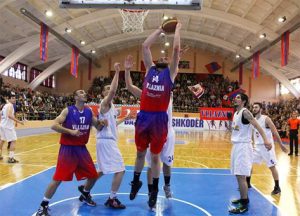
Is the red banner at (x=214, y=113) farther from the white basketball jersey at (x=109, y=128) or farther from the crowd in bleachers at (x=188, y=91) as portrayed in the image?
the white basketball jersey at (x=109, y=128)

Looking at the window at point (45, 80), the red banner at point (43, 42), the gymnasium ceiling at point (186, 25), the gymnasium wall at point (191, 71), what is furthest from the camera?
the gymnasium wall at point (191, 71)

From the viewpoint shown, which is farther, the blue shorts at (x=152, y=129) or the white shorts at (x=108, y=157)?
the white shorts at (x=108, y=157)

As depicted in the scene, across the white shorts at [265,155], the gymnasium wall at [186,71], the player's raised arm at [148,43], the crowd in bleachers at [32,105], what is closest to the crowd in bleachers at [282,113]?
the gymnasium wall at [186,71]

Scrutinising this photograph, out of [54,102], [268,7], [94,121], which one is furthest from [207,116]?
[94,121]

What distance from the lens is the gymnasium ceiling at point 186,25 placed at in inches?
841

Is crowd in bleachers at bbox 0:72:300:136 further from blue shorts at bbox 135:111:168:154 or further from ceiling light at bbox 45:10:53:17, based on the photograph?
blue shorts at bbox 135:111:168:154

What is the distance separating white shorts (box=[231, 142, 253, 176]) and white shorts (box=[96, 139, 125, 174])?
188 centimetres

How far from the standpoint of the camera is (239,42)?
3162 cm

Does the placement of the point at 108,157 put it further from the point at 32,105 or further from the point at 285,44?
the point at 285,44

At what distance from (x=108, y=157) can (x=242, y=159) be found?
7.20ft

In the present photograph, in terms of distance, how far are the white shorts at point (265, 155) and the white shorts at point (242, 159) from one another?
5.31 feet

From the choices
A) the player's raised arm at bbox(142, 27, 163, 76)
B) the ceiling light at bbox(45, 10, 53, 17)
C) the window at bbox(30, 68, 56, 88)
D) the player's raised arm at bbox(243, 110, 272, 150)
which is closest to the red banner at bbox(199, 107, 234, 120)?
the ceiling light at bbox(45, 10, 53, 17)

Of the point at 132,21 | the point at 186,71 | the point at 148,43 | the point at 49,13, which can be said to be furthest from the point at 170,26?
the point at 186,71

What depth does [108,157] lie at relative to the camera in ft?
17.3
